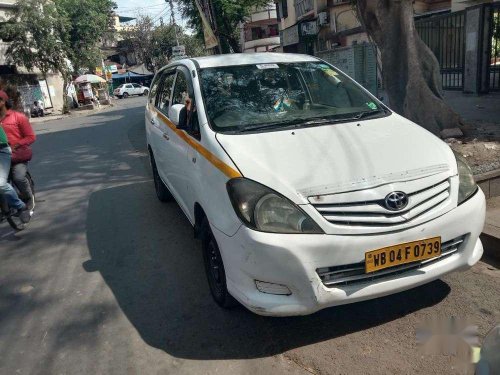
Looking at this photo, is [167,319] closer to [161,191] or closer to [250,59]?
[250,59]

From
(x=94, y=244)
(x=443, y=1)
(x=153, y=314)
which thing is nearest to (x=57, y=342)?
(x=153, y=314)

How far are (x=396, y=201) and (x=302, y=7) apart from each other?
27.0 meters

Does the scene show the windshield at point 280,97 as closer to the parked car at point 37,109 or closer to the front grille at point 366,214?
the front grille at point 366,214

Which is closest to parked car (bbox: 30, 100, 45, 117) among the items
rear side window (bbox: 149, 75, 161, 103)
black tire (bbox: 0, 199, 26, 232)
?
black tire (bbox: 0, 199, 26, 232)

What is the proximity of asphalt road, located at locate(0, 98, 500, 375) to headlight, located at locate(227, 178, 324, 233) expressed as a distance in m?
0.82

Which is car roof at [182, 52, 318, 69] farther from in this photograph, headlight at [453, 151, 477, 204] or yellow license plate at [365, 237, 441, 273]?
yellow license plate at [365, 237, 441, 273]

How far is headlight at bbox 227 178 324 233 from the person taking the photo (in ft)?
8.55

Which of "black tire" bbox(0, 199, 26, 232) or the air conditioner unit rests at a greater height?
the air conditioner unit

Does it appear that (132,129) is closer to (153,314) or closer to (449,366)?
(153,314)

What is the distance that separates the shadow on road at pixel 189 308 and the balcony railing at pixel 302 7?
2318 cm

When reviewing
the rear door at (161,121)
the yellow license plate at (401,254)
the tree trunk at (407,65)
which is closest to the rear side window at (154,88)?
the rear door at (161,121)

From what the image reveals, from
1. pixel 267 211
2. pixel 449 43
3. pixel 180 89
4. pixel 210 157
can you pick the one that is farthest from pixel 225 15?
pixel 267 211

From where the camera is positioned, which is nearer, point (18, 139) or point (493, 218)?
point (493, 218)

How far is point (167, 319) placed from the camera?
3311mm
